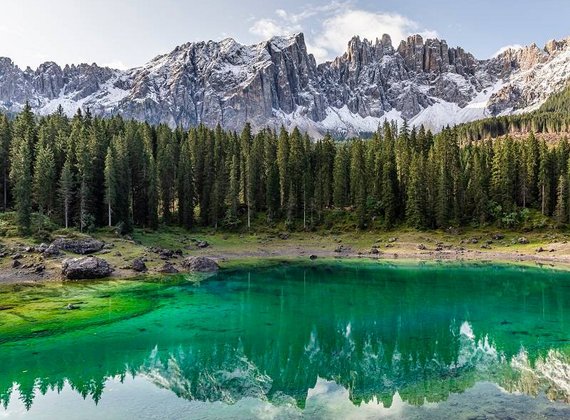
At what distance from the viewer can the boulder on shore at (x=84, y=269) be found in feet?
172

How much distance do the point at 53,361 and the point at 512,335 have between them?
31.3 meters

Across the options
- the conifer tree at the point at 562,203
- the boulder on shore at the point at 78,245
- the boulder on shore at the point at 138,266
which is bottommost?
the boulder on shore at the point at 138,266

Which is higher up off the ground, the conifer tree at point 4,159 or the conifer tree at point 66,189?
the conifer tree at point 4,159

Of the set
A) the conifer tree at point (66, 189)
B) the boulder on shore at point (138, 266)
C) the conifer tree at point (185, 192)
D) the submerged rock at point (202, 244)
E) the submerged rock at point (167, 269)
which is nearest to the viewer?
the boulder on shore at point (138, 266)

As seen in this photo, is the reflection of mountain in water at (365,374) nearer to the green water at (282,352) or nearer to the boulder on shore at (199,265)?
the green water at (282,352)

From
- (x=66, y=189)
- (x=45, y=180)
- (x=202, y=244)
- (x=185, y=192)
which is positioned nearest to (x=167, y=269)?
(x=202, y=244)

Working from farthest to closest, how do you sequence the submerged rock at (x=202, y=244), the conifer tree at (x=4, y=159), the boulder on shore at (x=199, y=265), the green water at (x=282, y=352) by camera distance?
the submerged rock at (x=202, y=244), the conifer tree at (x=4, y=159), the boulder on shore at (x=199, y=265), the green water at (x=282, y=352)

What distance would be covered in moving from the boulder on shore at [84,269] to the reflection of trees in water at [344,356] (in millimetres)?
17698

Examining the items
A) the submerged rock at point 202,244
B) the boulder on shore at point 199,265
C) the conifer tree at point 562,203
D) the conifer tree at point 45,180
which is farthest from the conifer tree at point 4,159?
the conifer tree at point 562,203

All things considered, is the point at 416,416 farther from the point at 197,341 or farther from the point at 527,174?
the point at 527,174

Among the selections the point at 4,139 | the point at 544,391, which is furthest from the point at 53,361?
the point at 4,139

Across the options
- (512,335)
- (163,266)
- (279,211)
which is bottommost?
(512,335)

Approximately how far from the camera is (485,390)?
22.5 metres

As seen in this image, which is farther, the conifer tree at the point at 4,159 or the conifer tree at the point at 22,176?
the conifer tree at the point at 4,159
